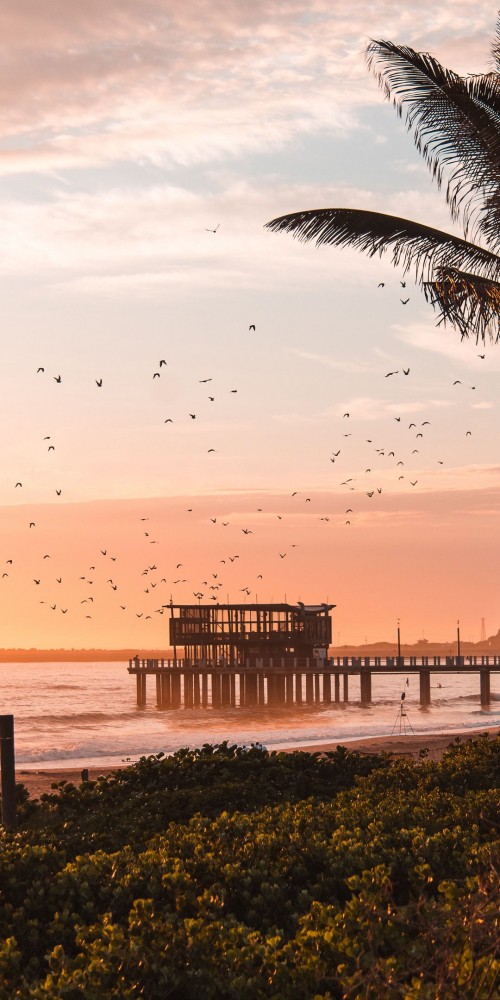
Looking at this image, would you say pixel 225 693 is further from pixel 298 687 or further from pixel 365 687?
pixel 365 687

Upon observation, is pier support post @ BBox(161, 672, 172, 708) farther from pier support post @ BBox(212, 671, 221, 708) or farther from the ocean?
pier support post @ BBox(212, 671, 221, 708)

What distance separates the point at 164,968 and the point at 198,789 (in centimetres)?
601

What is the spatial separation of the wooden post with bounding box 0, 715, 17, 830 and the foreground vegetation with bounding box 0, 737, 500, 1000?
1.02 feet

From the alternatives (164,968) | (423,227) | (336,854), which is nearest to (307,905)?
(336,854)

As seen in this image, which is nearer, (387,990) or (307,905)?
(387,990)

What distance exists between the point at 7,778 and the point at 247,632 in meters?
61.1

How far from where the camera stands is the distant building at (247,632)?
236 feet

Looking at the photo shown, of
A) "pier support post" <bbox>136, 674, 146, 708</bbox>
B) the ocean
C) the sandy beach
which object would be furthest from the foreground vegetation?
"pier support post" <bbox>136, 674, 146, 708</bbox>

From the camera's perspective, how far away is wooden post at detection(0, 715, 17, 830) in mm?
11531

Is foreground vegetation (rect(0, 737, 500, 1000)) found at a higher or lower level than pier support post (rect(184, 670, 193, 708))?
higher

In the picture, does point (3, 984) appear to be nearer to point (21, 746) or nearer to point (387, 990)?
point (387, 990)

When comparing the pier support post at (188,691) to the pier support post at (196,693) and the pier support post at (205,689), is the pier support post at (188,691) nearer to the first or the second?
the pier support post at (196,693)

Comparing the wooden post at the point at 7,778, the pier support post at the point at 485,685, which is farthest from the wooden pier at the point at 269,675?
the wooden post at the point at 7,778

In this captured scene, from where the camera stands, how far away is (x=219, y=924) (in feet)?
20.7
